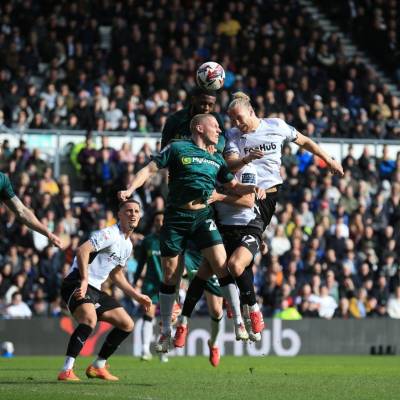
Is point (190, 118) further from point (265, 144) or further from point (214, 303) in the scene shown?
point (214, 303)

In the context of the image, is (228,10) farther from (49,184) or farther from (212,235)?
(212,235)

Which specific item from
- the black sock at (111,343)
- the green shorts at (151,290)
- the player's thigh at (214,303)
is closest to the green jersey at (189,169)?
the black sock at (111,343)

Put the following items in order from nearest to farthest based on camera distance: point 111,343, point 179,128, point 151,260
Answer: point 111,343, point 179,128, point 151,260

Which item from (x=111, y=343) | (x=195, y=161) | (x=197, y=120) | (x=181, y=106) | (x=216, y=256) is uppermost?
(x=181, y=106)

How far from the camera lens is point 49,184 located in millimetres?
23422

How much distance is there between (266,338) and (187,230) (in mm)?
10687

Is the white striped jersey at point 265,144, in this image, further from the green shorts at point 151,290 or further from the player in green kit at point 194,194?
the green shorts at point 151,290

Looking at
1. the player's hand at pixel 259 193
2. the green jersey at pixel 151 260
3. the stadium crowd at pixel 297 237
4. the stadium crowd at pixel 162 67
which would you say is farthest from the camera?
the stadium crowd at pixel 162 67

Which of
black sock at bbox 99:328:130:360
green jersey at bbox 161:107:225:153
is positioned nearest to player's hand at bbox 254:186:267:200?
green jersey at bbox 161:107:225:153

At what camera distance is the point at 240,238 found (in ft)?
42.2

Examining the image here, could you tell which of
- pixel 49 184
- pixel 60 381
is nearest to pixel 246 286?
pixel 60 381

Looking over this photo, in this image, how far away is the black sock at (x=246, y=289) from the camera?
12320 millimetres

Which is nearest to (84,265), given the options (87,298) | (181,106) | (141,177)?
(87,298)

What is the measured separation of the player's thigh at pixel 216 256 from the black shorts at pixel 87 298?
4.50ft
